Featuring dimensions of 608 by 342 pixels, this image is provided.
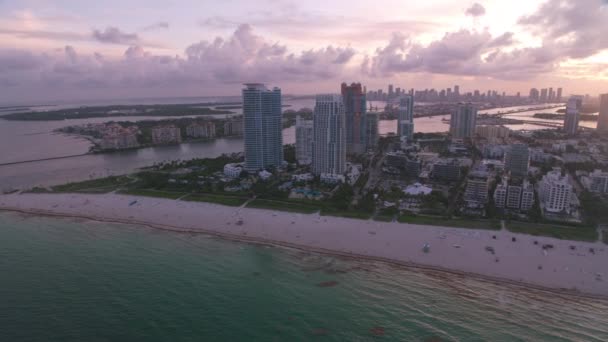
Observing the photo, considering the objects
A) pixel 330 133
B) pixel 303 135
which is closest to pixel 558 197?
pixel 330 133

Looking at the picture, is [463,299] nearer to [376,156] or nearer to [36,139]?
[376,156]

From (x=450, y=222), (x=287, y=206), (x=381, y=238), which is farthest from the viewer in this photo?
(x=287, y=206)

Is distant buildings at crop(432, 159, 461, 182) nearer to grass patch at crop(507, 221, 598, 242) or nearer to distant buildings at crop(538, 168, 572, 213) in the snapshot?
distant buildings at crop(538, 168, 572, 213)

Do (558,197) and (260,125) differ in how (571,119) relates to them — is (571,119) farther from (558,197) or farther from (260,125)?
(260,125)

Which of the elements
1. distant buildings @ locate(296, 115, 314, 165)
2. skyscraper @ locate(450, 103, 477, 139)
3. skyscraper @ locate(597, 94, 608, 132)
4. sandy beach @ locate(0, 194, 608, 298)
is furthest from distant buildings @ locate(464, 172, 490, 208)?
skyscraper @ locate(597, 94, 608, 132)

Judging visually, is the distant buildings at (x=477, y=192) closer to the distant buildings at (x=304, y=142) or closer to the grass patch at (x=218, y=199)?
the grass patch at (x=218, y=199)

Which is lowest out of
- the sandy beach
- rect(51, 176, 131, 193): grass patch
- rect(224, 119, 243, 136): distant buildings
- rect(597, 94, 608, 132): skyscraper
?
the sandy beach

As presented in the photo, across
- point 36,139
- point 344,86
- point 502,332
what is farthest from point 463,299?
point 36,139
